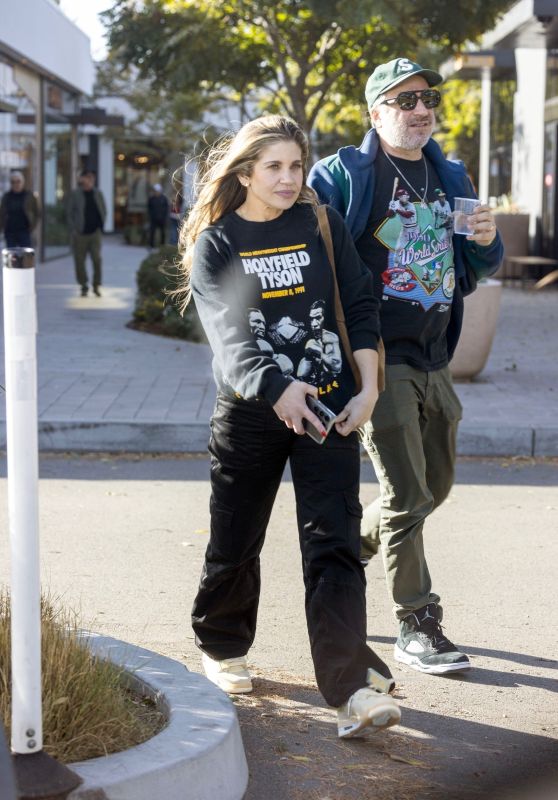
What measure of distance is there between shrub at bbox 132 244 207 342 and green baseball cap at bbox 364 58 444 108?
30.1 feet

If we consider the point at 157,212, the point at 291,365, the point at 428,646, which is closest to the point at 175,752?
the point at 291,365

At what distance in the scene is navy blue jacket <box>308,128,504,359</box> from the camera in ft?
14.4

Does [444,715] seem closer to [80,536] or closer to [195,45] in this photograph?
[80,536]

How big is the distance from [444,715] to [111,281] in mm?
19906

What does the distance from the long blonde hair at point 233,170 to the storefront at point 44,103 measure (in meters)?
18.9

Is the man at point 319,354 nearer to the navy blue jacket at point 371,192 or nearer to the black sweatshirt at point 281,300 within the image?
the black sweatshirt at point 281,300

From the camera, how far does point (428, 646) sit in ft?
15.0

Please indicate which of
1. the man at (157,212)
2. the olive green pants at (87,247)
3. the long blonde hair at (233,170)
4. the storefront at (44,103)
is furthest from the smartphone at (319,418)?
the man at (157,212)

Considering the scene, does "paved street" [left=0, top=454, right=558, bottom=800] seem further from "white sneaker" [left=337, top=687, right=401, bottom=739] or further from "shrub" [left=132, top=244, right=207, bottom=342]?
"shrub" [left=132, top=244, right=207, bottom=342]

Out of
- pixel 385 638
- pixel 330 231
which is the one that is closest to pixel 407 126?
pixel 330 231

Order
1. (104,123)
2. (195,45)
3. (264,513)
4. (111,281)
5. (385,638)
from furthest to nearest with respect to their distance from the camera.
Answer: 1. (104,123)
2. (111,281)
3. (195,45)
4. (385,638)
5. (264,513)

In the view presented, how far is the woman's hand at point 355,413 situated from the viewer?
12.4 feet

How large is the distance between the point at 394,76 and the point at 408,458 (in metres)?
1.30

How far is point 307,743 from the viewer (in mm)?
3828
